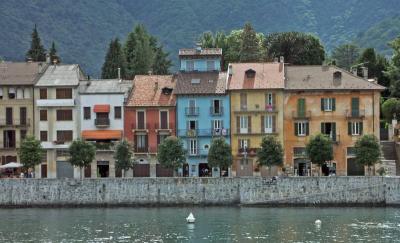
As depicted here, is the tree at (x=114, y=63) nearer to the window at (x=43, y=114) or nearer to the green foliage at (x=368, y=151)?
the window at (x=43, y=114)

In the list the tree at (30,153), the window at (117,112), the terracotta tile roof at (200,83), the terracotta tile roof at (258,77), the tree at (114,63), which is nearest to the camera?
the tree at (30,153)

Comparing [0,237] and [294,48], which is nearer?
[0,237]

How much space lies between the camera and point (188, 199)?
10469 cm

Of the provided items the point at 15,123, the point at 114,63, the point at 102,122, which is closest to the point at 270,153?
the point at 102,122

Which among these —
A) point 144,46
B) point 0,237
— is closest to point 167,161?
point 0,237

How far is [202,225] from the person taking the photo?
91.6 metres

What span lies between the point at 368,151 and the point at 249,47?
51.1m

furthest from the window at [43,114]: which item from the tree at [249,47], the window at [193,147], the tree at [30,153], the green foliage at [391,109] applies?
the tree at [249,47]

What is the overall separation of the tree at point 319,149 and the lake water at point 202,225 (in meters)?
9.23

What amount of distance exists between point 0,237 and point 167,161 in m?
26.8

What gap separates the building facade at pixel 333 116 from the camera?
114812mm

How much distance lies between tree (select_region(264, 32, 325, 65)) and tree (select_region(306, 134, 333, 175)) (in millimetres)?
43525

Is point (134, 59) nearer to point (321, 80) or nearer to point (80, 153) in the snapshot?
point (321, 80)

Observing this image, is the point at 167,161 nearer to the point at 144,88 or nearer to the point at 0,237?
the point at 144,88
